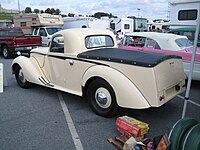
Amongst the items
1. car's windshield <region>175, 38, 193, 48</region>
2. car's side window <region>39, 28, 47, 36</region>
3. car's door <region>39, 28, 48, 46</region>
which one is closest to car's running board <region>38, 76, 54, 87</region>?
car's windshield <region>175, 38, 193, 48</region>

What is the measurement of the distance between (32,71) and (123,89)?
112 inches

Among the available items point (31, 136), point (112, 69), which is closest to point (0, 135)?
point (31, 136)

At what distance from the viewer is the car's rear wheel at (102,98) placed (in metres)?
4.15

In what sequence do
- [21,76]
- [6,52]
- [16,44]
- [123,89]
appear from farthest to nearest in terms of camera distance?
[6,52] → [16,44] → [21,76] → [123,89]

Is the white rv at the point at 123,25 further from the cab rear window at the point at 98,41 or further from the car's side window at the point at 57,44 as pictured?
the car's side window at the point at 57,44

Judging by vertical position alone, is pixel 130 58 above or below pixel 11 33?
below

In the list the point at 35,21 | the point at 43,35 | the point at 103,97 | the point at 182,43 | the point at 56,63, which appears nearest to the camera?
the point at 103,97

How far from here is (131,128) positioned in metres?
3.33

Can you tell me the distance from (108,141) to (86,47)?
7.33 feet

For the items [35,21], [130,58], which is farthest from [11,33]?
[130,58]

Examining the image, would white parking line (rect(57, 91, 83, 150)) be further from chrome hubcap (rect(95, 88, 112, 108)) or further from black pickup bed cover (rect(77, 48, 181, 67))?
black pickup bed cover (rect(77, 48, 181, 67))

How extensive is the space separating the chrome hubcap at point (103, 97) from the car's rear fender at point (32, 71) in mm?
1707

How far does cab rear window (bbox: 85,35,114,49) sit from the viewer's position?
200 inches

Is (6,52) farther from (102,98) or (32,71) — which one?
(102,98)
